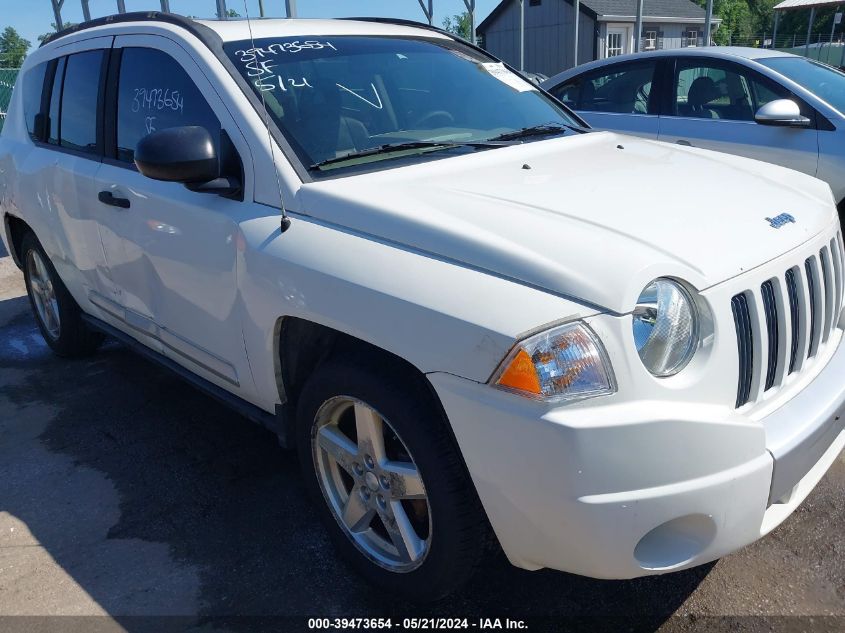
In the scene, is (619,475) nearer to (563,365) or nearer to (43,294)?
(563,365)

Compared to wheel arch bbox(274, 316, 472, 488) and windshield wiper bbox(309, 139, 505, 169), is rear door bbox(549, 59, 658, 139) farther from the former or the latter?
wheel arch bbox(274, 316, 472, 488)

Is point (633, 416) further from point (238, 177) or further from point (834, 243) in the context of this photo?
point (238, 177)

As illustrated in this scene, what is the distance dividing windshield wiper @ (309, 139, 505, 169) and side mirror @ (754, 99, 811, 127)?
296cm

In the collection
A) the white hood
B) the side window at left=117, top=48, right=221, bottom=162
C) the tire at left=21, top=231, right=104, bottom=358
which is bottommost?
the tire at left=21, top=231, right=104, bottom=358

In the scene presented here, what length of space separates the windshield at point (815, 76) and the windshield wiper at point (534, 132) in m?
3.18

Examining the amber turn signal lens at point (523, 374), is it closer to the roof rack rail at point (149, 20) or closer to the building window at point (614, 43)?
the roof rack rail at point (149, 20)

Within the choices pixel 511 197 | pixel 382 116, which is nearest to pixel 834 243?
pixel 511 197

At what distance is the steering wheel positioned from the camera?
3.14 m

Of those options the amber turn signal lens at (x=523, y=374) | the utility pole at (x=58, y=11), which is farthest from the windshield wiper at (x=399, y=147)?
the utility pole at (x=58, y=11)

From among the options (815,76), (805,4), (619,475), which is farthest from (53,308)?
(805,4)

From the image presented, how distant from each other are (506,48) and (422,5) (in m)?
23.4

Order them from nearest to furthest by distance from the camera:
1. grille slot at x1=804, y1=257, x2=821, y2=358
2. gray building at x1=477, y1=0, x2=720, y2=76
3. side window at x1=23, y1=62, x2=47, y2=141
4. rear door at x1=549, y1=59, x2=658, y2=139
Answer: grille slot at x1=804, y1=257, x2=821, y2=358 → side window at x1=23, y1=62, x2=47, y2=141 → rear door at x1=549, y1=59, x2=658, y2=139 → gray building at x1=477, y1=0, x2=720, y2=76

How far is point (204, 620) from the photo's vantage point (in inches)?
100.0

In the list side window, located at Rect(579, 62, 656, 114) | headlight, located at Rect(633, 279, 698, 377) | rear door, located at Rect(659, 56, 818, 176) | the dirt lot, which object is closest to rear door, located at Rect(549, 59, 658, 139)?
side window, located at Rect(579, 62, 656, 114)
